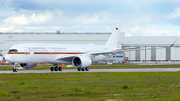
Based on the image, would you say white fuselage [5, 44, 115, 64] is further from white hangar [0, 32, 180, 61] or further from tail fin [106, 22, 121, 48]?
white hangar [0, 32, 180, 61]

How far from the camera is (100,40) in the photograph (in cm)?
11294

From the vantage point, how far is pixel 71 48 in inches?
1865

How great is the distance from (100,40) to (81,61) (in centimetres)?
7036

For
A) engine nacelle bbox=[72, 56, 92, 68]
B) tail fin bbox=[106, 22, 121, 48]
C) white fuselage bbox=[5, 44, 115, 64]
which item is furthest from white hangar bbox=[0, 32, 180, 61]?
engine nacelle bbox=[72, 56, 92, 68]

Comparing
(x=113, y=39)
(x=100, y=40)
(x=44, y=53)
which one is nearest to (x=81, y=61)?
(x=44, y=53)

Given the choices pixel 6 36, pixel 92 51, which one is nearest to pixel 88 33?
pixel 6 36

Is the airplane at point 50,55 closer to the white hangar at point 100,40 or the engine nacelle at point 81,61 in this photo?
the engine nacelle at point 81,61

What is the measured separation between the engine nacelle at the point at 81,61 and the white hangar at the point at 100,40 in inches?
2613

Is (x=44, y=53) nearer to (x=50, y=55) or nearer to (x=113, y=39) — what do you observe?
(x=50, y=55)

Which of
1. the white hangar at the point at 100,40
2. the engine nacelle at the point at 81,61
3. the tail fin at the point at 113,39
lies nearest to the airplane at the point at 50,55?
the engine nacelle at the point at 81,61

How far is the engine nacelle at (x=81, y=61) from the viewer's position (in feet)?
141

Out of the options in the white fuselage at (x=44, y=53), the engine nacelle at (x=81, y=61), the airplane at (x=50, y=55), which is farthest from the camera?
the engine nacelle at (x=81, y=61)

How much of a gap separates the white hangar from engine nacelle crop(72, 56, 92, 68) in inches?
2613

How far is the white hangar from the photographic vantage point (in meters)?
111
